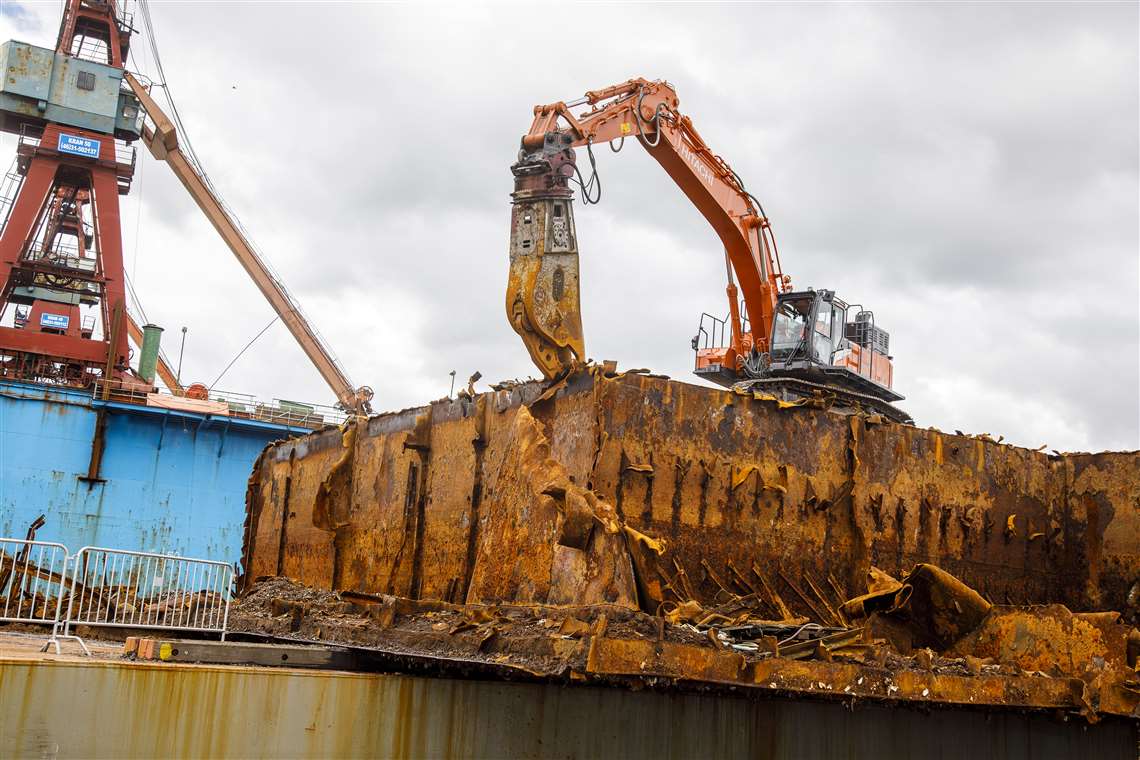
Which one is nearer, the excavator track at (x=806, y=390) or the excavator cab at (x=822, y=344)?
the excavator track at (x=806, y=390)

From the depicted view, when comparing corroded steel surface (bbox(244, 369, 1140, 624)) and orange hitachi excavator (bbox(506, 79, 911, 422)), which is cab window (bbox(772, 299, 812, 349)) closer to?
orange hitachi excavator (bbox(506, 79, 911, 422))

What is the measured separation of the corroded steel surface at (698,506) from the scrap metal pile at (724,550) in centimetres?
2

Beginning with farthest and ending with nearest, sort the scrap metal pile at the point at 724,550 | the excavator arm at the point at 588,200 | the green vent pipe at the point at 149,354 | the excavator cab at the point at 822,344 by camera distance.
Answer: the green vent pipe at the point at 149,354
the excavator cab at the point at 822,344
the excavator arm at the point at 588,200
the scrap metal pile at the point at 724,550

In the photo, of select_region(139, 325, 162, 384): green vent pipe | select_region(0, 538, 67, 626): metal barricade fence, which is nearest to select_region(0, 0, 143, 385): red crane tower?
select_region(139, 325, 162, 384): green vent pipe

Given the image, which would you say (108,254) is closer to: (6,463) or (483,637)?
(6,463)

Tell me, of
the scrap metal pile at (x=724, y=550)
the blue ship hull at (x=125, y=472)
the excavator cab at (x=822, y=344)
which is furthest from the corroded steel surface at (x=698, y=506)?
the blue ship hull at (x=125, y=472)

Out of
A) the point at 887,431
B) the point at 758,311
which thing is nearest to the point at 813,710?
the point at 887,431

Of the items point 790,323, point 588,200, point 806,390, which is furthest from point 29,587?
point 790,323

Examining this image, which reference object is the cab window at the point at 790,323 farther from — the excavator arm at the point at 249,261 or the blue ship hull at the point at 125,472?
the excavator arm at the point at 249,261

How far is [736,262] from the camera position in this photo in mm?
16312

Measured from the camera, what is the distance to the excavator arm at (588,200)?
8508 millimetres

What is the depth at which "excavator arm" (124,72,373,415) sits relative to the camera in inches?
1623

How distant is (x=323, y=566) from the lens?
1046 centimetres

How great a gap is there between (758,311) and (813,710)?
994cm
